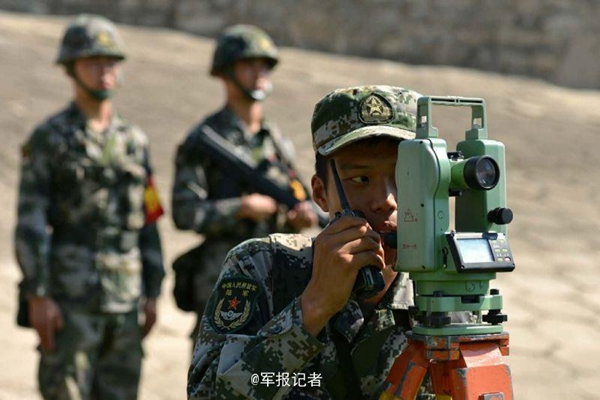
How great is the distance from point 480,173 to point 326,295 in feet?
1.21

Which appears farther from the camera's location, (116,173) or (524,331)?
(524,331)

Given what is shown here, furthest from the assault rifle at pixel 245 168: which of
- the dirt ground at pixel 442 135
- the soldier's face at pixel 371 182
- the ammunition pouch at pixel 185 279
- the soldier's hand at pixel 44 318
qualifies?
the soldier's face at pixel 371 182

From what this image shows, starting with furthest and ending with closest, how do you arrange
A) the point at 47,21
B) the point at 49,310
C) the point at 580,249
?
the point at 47,21
the point at 580,249
the point at 49,310

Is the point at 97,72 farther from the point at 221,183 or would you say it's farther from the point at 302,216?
the point at 302,216

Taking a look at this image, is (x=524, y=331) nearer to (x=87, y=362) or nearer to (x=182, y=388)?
(x=182, y=388)

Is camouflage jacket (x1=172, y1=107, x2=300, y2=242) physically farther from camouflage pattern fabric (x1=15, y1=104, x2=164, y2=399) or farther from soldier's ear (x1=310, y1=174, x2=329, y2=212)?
soldier's ear (x1=310, y1=174, x2=329, y2=212)

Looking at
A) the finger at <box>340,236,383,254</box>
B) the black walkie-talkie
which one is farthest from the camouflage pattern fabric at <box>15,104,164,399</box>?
the finger at <box>340,236,383,254</box>

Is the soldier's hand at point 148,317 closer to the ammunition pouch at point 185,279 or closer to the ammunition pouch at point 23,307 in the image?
the ammunition pouch at point 185,279

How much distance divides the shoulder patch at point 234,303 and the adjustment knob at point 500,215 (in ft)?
1.74

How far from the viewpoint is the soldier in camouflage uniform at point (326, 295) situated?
2.38 m

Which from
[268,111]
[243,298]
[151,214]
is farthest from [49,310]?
[268,111]

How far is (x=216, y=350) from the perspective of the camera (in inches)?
98.4

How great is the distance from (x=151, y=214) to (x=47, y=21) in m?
12.0

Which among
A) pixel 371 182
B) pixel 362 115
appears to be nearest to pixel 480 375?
pixel 371 182
